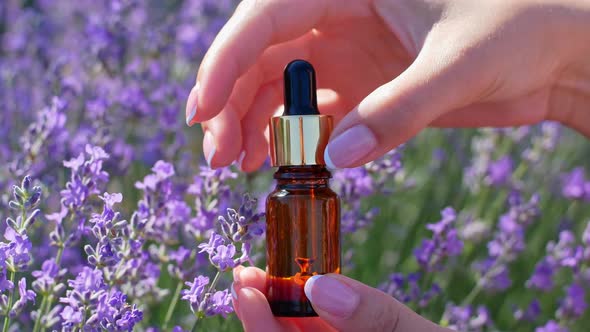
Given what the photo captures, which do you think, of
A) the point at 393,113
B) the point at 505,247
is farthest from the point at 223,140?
the point at 505,247

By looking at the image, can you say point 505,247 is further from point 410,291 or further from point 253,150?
point 253,150

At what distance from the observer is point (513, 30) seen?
1.35 m

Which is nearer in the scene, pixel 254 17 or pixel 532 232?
pixel 254 17

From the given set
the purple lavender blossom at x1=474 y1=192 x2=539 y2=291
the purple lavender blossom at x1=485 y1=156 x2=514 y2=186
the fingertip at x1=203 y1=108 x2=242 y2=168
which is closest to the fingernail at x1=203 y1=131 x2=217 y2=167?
the fingertip at x1=203 y1=108 x2=242 y2=168

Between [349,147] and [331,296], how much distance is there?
0.22m

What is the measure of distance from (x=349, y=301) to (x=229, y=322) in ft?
1.71

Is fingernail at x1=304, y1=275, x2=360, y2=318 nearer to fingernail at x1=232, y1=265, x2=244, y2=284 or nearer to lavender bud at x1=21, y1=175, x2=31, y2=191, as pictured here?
fingernail at x1=232, y1=265, x2=244, y2=284

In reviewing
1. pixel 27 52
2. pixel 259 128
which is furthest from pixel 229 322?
pixel 27 52

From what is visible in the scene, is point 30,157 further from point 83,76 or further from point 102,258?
point 83,76

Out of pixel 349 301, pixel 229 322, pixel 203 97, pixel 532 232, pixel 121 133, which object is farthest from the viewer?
pixel 532 232

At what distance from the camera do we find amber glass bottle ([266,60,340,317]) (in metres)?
1.20

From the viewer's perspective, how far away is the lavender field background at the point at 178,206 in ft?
4.11

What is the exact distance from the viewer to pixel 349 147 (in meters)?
1.17

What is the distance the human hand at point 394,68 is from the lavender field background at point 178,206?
0.58ft
